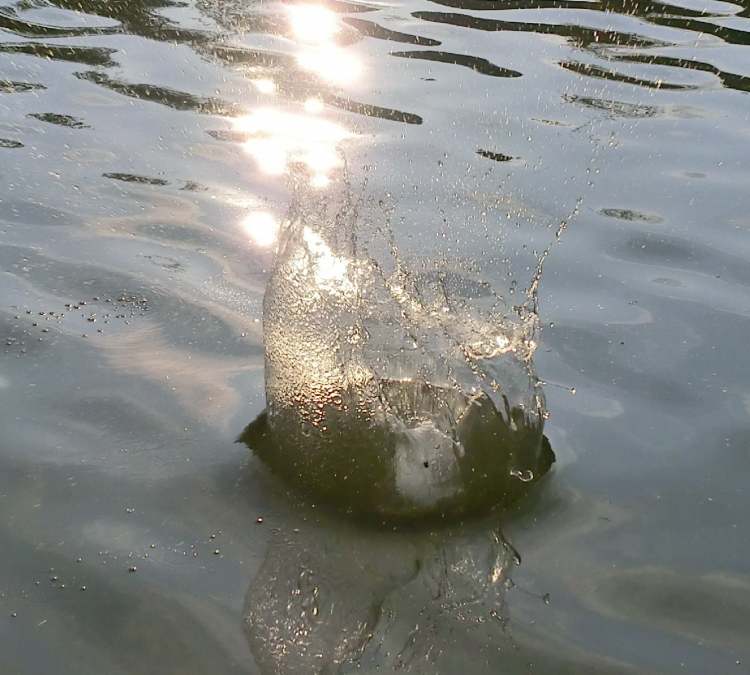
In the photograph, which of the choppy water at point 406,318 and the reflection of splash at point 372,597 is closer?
the reflection of splash at point 372,597

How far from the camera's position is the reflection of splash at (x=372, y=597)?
2.43m

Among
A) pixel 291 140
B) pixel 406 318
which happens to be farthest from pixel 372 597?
pixel 291 140

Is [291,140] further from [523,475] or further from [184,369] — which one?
[523,475]

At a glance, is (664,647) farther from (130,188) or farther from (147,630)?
(130,188)

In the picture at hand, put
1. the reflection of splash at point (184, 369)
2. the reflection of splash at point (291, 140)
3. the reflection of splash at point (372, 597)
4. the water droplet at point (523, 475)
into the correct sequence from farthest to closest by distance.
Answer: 1. the reflection of splash at point (291, 140)
2. the reflection of splash at point (184, 369)
3. the water droplet at point (523, 475)
4. the reflection of splash at point (372, 597)

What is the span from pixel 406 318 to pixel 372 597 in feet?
3.35

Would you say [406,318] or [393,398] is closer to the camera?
[393,398]

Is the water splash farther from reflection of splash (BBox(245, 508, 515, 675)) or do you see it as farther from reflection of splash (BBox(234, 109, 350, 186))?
reflection of splash (BBox(234, 109, 350, 186))

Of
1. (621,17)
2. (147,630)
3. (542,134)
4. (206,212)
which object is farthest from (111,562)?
(621,17)

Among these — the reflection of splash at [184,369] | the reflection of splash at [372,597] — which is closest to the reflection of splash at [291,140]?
the reflection of splash at [184,369]

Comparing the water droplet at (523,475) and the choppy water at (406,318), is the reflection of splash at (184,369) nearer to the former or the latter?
the choppy water at (406,318)

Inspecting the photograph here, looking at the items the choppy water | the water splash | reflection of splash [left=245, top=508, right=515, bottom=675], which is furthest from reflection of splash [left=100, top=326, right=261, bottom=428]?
reflection of splash [left=245, top=508, right=515, bottom=675]

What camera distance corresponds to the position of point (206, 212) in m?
4.88

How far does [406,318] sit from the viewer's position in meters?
3.34
